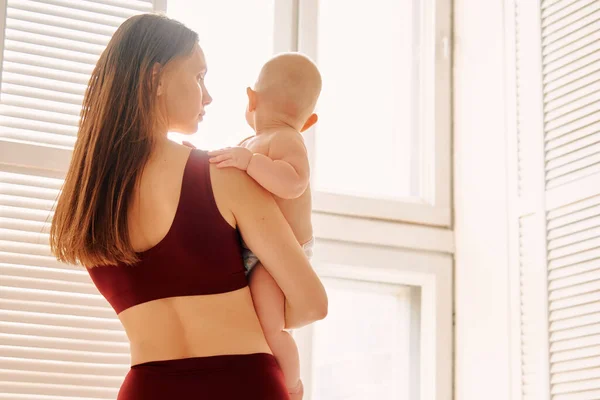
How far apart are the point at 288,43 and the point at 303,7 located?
117 millimetres

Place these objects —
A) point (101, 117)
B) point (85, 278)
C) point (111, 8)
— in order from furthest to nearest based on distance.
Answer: point (111, 8) < point (85, 278) < point (101, 117)

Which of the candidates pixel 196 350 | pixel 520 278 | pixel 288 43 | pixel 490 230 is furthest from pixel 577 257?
pixel 196 350

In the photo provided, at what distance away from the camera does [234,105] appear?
247 cm

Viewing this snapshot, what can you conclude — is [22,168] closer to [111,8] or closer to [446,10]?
[111,8]

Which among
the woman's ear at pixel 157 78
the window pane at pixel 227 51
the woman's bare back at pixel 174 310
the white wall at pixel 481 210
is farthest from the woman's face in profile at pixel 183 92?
the white wall at pixel 481 210

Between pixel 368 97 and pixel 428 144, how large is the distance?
0.23m

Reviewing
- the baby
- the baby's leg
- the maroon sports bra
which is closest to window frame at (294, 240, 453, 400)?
the baby

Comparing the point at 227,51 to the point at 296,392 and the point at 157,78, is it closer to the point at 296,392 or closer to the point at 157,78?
the point at 157,78

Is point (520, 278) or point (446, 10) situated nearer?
point (520, 278)

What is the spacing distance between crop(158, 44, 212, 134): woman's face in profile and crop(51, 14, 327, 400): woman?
21 millimetres

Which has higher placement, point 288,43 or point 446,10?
point 446,10

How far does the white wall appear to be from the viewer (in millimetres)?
2344

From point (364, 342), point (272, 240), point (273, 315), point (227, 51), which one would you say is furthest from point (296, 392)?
point (227, 51)

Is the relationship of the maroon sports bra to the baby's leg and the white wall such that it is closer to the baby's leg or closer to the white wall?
the baby's leg
